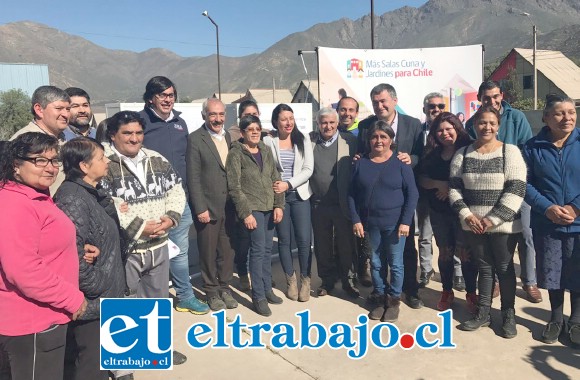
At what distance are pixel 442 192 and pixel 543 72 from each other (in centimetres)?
3923

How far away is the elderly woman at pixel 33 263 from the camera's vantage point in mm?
1827

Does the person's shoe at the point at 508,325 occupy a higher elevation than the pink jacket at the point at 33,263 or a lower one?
lower

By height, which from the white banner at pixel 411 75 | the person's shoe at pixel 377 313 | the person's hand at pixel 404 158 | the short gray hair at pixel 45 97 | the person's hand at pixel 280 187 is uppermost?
the white banner at pixel 411 75

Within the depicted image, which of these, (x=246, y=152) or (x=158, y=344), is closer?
(x=158, y=344)

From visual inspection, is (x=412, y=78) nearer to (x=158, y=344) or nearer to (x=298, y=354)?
(x=298, y=354)

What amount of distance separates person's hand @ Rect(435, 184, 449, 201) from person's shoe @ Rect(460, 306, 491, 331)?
95 centimetres

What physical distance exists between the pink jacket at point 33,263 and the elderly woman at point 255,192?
183 cm

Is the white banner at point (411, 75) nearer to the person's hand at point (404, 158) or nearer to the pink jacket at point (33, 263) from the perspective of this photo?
the person's hand at point (404, 158)

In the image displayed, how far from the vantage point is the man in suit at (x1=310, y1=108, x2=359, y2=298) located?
405 centimetres

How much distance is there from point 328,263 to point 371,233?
757mm

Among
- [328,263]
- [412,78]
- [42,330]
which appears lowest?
[328,263]

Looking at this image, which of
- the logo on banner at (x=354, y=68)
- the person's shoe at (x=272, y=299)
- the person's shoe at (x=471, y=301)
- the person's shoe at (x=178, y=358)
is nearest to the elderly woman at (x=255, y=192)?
the person's shoe at (x=272, y=299)

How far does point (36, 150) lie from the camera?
1968 mm

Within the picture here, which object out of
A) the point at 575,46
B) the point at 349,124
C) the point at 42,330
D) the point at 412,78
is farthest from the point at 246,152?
the point at 575,46
